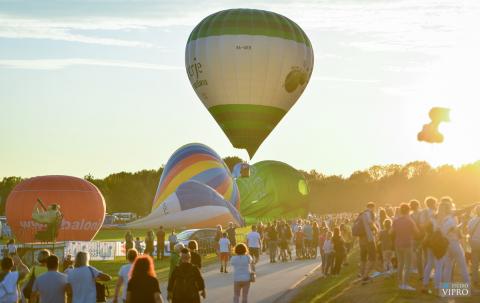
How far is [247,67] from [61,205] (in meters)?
12.1

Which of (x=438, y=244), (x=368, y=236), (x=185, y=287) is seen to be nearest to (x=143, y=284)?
(x=185, y=287)

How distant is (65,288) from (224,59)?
33192 millimetres

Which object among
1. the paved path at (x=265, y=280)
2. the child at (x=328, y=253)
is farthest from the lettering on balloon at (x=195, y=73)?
the child at (x=328, y=253)

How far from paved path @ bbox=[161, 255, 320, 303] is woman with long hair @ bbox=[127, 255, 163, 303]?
8.73 metres

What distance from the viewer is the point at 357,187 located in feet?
518

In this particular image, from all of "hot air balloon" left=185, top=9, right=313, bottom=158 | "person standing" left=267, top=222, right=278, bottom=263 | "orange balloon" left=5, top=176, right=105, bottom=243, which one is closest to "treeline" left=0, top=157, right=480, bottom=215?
"hot air balloon" left=185, top=9, right=313, bottom=158

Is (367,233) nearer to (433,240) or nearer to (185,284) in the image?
(433,240)

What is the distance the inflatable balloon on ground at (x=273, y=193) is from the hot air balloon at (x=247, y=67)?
37863 mm

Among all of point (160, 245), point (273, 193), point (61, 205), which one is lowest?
point (160, 245)

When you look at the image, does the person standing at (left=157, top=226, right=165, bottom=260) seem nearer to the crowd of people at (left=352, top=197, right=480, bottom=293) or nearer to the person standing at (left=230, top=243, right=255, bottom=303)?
the crowd of people at (left=352, top=197, right=480, bottom=293)

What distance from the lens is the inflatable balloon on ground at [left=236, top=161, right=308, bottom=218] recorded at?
Result: 8550cm

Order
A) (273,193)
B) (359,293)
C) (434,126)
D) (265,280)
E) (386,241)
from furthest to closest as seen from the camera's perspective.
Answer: (273,193) → (265,280) → (386,241) → (359,293) → (434,126)

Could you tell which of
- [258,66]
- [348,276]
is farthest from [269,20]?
[348,276]

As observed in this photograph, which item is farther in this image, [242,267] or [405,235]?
[405,235]
